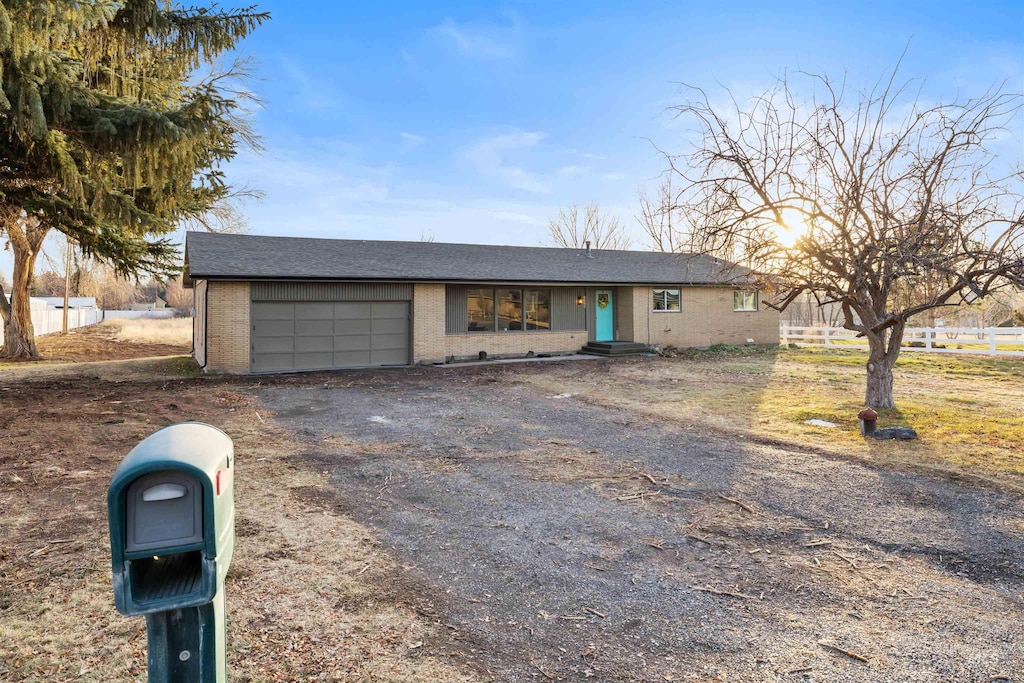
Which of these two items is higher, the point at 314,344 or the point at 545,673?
the point at 314,344

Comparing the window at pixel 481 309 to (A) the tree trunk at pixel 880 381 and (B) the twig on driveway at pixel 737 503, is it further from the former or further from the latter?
(B) the twig on driveway at pixel 737 503

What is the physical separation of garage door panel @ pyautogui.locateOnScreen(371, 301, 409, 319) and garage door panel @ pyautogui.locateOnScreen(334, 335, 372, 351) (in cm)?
77

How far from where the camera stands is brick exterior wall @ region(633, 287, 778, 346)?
21156mm

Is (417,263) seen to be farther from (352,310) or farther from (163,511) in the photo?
(163,511)

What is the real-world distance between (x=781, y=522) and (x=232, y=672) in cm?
407

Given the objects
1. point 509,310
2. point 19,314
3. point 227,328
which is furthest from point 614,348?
point 19,314

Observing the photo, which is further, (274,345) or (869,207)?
(274,345)

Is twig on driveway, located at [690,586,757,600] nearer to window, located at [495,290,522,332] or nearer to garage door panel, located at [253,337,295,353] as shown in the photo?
garage door panel, located at [253,337,295,353]

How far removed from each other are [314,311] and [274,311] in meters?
1.03

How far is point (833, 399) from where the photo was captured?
10859 millimetres

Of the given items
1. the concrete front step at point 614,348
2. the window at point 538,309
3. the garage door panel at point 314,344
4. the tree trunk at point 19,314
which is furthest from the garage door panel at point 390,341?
the tree trunk at point 19,314

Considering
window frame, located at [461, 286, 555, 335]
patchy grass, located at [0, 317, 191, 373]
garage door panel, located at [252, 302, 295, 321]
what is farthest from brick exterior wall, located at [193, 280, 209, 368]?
window frame, located at [461, 286, 555, 335]

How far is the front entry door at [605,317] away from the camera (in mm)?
21172

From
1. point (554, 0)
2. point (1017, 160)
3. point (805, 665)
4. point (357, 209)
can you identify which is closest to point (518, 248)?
point (554, 0)
